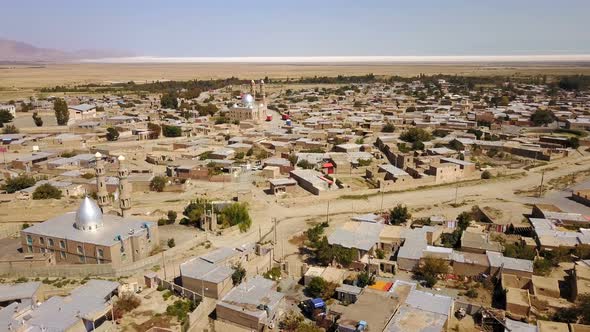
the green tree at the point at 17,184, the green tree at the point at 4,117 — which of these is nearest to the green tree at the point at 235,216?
the green tree at the point at 17,184

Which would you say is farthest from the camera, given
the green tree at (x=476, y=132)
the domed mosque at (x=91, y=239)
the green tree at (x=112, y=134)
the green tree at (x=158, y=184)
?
the green tree at (x=112, y=134)

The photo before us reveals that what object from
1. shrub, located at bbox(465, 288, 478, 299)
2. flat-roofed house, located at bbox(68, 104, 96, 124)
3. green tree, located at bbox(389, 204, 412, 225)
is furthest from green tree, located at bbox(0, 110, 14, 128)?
shrub, located at bbox(465, 288, 478, 299)

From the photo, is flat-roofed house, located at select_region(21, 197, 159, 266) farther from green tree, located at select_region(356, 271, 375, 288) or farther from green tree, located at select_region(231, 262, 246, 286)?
green tree, located at select_region(356, 271, 375, 288)

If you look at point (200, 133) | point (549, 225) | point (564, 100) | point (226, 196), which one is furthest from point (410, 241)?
point (564, 100)

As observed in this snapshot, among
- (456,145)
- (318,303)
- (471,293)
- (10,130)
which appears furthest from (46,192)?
(456,145)

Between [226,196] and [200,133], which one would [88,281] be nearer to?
[226,196]

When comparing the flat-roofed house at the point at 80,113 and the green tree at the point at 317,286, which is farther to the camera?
the flat-roofed house at the point at 80,113

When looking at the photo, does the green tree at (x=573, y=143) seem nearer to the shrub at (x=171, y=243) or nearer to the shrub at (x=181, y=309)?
the shrub at (x=171, y=243)
